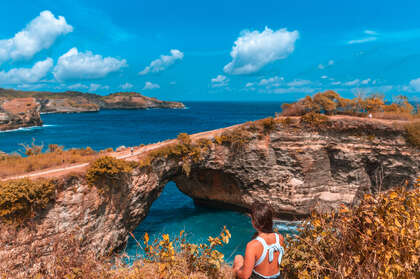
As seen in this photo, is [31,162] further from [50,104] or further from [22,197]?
[50,104]

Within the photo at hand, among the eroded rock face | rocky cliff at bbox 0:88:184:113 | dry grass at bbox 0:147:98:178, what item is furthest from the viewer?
rocky cliff at bbox 0:88:184:113

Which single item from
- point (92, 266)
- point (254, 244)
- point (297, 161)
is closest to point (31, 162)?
point (92, 266)

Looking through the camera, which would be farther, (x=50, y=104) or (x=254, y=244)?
(x=50, y=104)

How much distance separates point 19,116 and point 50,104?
210ft

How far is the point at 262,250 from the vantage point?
A: 4.57m

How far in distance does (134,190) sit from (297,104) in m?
19.1

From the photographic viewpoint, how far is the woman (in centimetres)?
454

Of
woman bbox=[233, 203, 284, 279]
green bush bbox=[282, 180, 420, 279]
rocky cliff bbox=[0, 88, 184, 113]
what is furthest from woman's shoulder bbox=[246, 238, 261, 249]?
rocky cliff bbox=[0, 88, 184, 113]

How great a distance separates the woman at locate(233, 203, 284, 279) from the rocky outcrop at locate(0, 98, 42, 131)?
9922cm

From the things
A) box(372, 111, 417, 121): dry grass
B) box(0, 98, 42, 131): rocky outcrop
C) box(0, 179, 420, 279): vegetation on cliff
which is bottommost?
box(0, 98, 42, 131): rocky outcrop

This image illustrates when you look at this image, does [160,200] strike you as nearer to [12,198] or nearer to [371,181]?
[12,198]

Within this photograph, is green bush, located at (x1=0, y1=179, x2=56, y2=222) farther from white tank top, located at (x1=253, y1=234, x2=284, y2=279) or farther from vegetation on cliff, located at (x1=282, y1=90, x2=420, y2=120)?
vegetation on cliff, located at (x1=282, y1=90, x2=420, y2=120)

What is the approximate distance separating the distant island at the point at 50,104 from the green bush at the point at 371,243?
99.8 metres

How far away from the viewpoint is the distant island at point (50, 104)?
86438 mm
